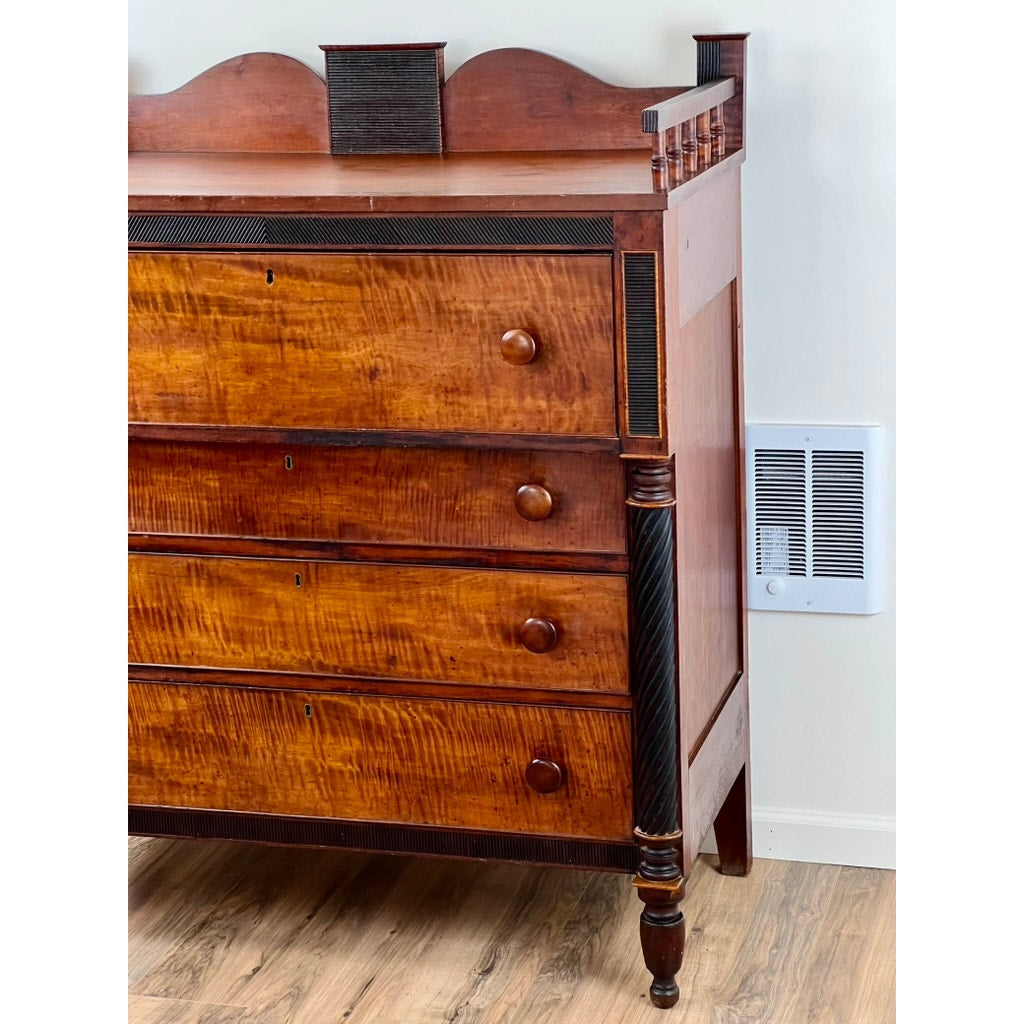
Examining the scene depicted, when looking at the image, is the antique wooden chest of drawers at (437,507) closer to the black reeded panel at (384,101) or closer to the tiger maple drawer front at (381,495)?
the tiger maple drawer front at (381,495)

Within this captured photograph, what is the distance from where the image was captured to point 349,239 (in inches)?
57.2

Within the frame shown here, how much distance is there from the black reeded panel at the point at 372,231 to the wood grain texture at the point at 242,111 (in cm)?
50

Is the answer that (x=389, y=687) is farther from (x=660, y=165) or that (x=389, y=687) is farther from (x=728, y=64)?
(x=728, y=64)

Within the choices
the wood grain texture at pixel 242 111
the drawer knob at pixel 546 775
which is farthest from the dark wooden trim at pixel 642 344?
the wood grain texture at pixel 242 111

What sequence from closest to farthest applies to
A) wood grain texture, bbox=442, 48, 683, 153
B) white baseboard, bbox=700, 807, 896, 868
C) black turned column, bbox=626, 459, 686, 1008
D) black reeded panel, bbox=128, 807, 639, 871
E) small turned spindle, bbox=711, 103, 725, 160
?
1. black turned column, bbox=626, 459, 686, 1008
2. black reeded panel, bbox=128, 807, 639, 871
3. small turned spindle, bbox=711, 103, 725, 160
4. wood grain texture, bbox=442, 48, 683, 153
5. white baseboard, bbox=700, 807, 896, 868

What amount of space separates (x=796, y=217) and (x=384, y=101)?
0.59 m

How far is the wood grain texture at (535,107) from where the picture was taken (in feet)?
6.04

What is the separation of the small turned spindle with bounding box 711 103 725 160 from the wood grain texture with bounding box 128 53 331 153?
1.85ft

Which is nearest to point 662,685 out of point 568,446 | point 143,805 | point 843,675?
point 568,446

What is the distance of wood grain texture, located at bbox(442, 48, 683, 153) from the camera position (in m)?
1.84

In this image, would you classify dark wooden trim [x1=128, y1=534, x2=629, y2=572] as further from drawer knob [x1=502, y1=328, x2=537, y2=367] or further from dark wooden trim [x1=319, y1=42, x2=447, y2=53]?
dark wooden trim [x1=319, y1=42, x2=447, y2=53]

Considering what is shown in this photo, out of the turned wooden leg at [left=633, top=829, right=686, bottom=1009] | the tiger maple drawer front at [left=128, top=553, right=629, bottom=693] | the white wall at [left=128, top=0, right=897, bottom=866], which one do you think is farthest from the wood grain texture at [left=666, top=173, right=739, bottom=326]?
the turned wooden leg at [left=633, top=829, right=686, bottom=1009]
